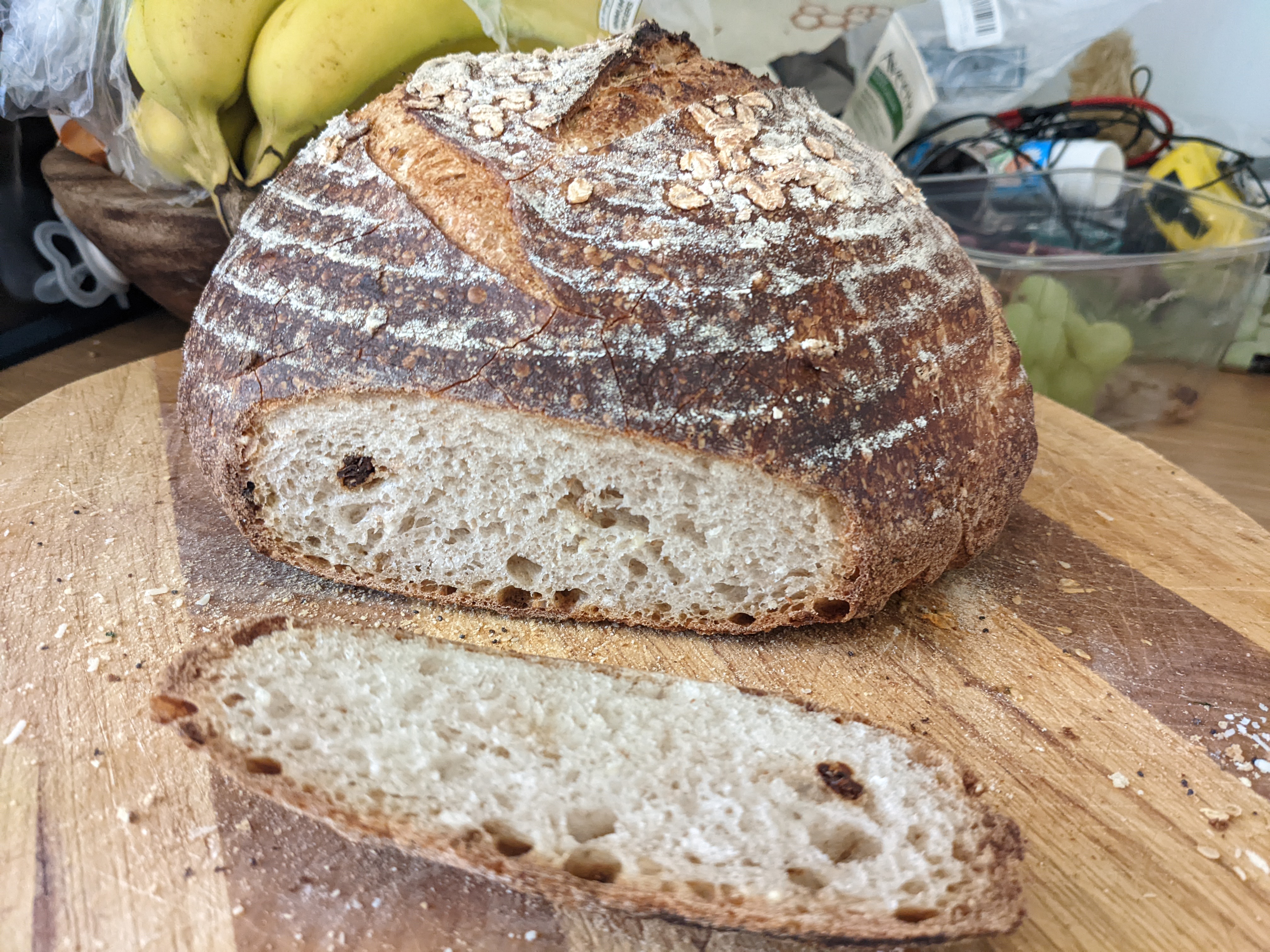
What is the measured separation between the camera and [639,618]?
5.36ft

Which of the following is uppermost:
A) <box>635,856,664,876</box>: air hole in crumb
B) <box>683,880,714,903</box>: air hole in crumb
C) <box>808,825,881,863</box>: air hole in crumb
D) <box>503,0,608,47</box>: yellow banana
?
<box>503,0,608,47</box>: yellow banana

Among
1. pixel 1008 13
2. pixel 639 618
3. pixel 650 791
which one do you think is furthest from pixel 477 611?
pixel 1008 13

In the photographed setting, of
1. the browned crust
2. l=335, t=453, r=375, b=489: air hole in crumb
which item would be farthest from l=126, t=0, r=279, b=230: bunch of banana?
the browned crust

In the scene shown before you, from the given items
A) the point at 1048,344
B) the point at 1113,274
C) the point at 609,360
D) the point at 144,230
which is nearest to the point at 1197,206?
the point at 1113,274

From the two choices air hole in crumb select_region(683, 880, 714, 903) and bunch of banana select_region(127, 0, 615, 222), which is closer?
air hole in crumb select_region(683, 880, 714, 903)

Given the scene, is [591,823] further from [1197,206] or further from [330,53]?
[1197,206]

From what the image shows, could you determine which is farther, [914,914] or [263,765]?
[263,765]

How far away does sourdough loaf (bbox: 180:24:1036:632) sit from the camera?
1390 mm

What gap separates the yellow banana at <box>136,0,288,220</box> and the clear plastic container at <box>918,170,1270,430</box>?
1984mm

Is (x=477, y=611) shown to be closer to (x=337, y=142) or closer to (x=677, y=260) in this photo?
(x=677, y=260)

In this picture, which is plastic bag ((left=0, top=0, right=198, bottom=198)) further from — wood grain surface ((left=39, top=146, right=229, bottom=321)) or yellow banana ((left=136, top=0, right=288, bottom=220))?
yellow banana ((left=136, top=0, right=288, bottom=220))

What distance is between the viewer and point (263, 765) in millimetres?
1152

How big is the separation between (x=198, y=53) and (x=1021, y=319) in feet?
7.32

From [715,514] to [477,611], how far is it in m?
0.50
